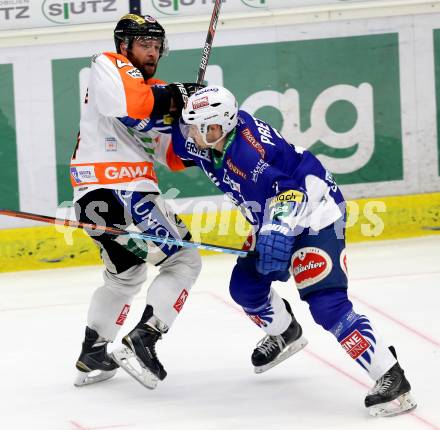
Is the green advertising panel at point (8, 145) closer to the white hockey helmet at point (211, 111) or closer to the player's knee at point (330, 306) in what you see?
the white hockey helmet at point (211, 111)

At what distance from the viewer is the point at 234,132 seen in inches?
166

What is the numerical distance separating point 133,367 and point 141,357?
A: 0.05m

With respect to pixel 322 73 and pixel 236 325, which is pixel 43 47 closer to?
pixel 322 73

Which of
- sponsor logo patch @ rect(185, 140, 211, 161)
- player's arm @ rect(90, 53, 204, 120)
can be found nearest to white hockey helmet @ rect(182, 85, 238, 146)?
sponsor logo patch @ rect(185, 140, 211, 161)

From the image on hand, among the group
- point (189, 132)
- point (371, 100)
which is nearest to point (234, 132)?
point (189, 132)

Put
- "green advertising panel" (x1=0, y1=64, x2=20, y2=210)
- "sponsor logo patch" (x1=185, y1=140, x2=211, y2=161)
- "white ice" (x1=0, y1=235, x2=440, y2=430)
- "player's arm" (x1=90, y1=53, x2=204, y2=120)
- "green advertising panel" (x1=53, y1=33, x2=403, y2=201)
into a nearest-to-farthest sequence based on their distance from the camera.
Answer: "white ice" (x1=0, y1=235, x2=440, y2=430)
"sponsor logo patch" (x1=185, y1=140, x2=211, y2=161)
"player's arm" (x1=90, y1=53, x2=204, y2=120)
"green advertising panel" (x1=0, y1=64, x2=20, y2=210)
"green advertising panel" (x1=53, y1=33, x2=403, y2=201)

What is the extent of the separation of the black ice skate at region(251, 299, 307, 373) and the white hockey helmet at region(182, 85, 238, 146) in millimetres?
942

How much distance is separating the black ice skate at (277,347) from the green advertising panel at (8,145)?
2447mm

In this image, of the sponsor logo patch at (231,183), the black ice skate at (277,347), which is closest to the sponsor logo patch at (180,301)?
the black ice skate at (277,347)

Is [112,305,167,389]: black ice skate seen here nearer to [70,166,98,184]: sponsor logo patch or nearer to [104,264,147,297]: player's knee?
[104,264,147,297]: player's knee

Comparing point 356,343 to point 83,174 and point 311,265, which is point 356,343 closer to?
point 311,265

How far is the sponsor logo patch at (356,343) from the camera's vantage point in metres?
4.10

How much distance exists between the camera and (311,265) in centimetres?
418

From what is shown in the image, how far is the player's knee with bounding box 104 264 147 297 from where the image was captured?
4.68 metres
